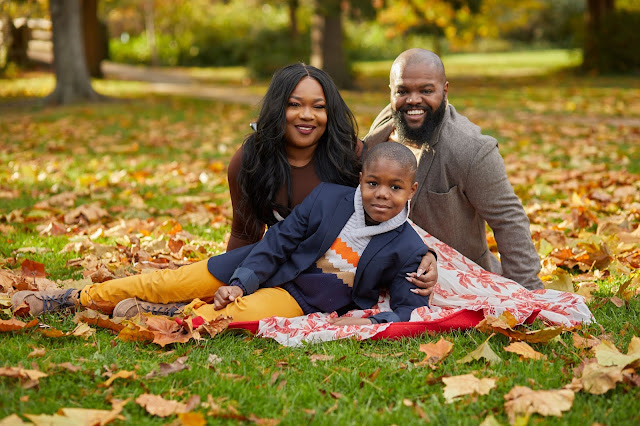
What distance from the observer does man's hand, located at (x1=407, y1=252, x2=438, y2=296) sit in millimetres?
3387

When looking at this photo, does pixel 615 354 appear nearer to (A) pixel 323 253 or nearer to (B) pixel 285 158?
(A) pixel 323 253

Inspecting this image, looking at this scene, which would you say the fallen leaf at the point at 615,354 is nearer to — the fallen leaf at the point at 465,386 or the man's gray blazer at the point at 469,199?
the fallen leaf at the point at 465,386

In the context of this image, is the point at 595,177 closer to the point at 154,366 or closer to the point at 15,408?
the point at 154,366

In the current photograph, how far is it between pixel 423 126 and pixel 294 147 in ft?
2.45

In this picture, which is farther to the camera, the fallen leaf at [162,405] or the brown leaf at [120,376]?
the brown leaf at [120,376]

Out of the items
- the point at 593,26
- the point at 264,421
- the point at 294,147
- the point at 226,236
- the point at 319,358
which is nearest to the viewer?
the point at 264,421

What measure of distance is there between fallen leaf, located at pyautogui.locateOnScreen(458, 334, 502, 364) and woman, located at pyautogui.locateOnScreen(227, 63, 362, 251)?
4.30 feet

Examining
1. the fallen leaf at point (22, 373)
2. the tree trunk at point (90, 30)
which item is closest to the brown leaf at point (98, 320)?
the fallen leaf at point (22, 373)

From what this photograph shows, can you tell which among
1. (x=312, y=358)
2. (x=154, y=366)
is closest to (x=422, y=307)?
(x=312, y=358)

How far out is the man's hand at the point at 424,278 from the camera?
3.39 m

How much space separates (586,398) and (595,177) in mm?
4717

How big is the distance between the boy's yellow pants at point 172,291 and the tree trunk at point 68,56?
12.1m

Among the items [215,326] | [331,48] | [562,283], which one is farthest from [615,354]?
[331,48]

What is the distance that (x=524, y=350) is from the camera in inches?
118
